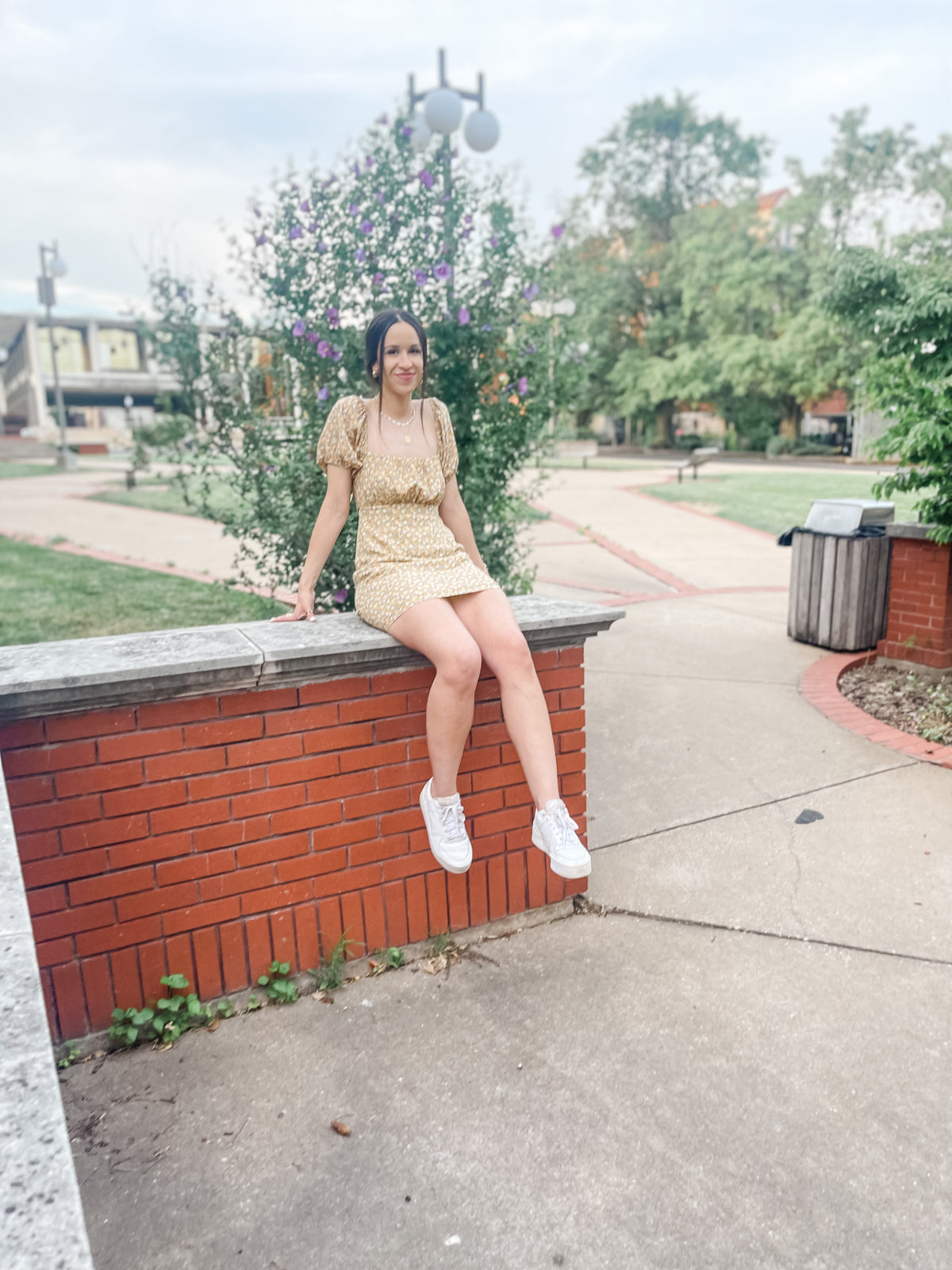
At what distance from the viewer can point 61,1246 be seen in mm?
833

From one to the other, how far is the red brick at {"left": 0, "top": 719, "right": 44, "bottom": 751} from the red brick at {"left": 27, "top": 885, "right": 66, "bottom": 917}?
0.36 metres

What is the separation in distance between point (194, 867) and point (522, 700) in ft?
3.20

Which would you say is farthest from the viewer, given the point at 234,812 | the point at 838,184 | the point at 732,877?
the point at 838,184

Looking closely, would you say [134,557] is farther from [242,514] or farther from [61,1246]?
[61,1246]

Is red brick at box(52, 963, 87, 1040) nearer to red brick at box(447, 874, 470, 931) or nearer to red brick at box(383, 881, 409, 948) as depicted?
red brick at box(383, 881, 409, 948)

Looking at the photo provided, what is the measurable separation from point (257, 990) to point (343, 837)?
18.8 inches

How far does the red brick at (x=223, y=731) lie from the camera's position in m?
2.40

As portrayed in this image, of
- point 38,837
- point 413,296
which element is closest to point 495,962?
point 38,837

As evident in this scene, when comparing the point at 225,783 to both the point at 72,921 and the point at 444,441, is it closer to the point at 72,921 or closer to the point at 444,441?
the point at 72,921

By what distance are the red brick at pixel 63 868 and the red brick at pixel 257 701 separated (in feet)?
1.52

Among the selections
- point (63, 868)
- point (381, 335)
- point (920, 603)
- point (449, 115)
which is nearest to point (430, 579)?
point (381, 335)

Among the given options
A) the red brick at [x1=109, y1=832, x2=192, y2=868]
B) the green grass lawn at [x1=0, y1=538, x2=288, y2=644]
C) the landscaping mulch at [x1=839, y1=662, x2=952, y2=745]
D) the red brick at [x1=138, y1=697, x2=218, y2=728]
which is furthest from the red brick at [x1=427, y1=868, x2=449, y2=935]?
the green grass lawn at [x1=0, y1=538, x2=288, y2=644]

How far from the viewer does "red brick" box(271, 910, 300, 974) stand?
8.49 ft

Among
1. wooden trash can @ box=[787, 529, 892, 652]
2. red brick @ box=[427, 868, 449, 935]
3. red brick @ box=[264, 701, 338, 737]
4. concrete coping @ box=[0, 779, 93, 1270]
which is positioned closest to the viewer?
concrete coping @ box=[0, 779, 93, 1270]
